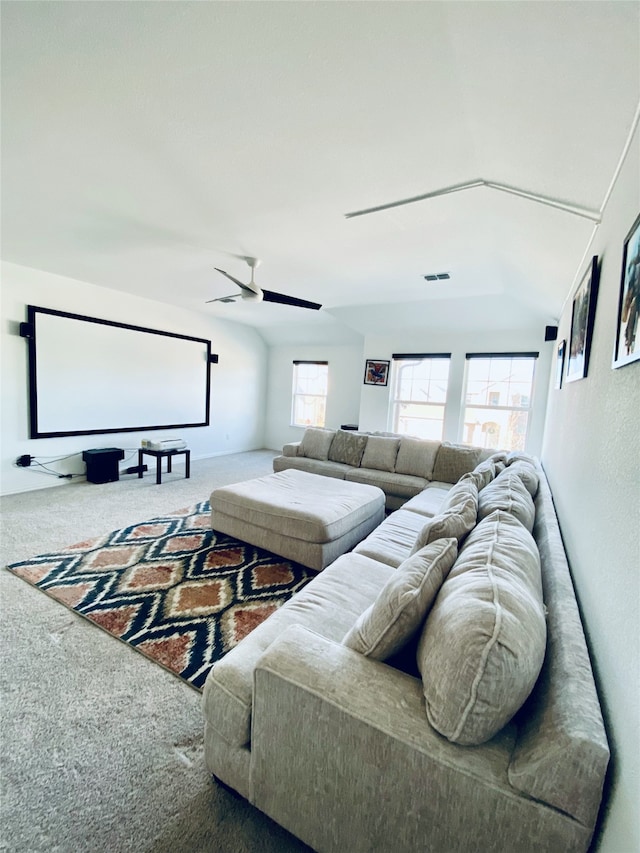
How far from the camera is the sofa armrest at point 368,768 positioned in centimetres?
74

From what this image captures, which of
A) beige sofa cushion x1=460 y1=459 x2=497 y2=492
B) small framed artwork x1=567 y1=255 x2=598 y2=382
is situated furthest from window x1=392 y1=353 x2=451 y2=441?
small framed artwork x1=567 y1=255 x2=598 y2=382

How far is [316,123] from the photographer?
1.62 meters

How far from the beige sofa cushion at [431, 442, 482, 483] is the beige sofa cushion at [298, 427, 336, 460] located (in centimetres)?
142

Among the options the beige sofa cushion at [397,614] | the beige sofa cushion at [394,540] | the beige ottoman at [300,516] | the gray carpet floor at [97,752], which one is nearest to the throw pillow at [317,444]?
the beige ottoman at [300,516]

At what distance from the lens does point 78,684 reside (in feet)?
5.20

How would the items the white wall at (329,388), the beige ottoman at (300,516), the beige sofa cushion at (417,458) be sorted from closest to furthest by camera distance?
the beige ottoman at (300,516)
the beige sofa cushion at (417,458)
the white wall at (329,388)

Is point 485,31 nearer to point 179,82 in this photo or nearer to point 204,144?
point 179,82

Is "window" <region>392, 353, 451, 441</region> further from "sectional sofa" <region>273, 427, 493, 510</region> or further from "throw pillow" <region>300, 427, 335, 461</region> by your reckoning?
"throw pillow" <region>300, 427, 335, 461</region>

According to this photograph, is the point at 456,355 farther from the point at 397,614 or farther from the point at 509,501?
the point at 397,614

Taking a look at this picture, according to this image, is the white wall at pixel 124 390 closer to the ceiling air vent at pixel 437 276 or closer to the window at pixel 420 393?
the window at pixel 420 393

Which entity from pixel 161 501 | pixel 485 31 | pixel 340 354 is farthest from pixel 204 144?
pixel 340 354

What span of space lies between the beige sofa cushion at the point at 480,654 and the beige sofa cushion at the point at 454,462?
297cm

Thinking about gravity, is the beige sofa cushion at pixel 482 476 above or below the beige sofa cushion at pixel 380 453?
above

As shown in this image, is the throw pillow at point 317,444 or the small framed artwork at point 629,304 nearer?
the small framed artwork at point 629,304
